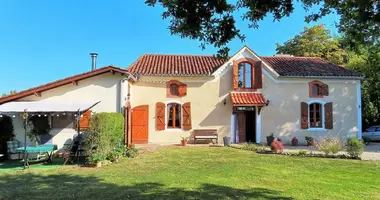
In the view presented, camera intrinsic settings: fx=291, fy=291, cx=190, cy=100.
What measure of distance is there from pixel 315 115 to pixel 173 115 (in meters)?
10.6

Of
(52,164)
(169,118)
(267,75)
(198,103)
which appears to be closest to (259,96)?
(267,75)

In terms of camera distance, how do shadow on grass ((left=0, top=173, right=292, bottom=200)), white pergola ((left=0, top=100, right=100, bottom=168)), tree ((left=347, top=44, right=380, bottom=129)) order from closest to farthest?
shadow on grass ((left=0, top=173, right=292, bottom=200)) → white pergola ((left=0, top=100, right=100, bottom=168)) → tree ((left=347, top=44, right=380, bottom=129))

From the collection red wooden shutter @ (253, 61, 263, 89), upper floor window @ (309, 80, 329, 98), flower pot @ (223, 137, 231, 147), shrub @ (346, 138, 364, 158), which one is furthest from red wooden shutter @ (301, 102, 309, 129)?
shrub @ (346, 138, 364, 158)

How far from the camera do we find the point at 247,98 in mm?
20641

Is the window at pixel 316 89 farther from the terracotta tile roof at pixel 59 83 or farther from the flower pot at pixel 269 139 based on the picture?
the terracotta tile roof at pixel 59 83

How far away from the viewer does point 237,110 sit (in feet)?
69.1

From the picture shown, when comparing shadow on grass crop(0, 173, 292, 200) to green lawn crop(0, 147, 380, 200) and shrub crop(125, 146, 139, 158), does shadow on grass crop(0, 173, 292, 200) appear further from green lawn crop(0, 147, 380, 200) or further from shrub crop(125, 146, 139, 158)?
shrub crop(125, 146, 139, 158)

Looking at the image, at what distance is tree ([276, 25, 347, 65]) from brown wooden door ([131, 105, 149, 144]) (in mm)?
23288

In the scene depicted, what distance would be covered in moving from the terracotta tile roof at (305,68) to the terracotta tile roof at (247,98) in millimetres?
2443

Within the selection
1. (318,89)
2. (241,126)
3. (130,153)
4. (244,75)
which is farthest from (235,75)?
(130,153)

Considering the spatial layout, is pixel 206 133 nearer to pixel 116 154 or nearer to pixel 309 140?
pixel 309 140

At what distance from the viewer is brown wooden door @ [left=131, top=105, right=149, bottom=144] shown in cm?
2000

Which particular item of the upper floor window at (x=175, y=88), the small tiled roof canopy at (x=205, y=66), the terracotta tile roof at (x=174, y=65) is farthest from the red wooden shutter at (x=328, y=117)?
the upper floor window at (x=175, y=88)

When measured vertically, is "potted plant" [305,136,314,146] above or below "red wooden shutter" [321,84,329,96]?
below
